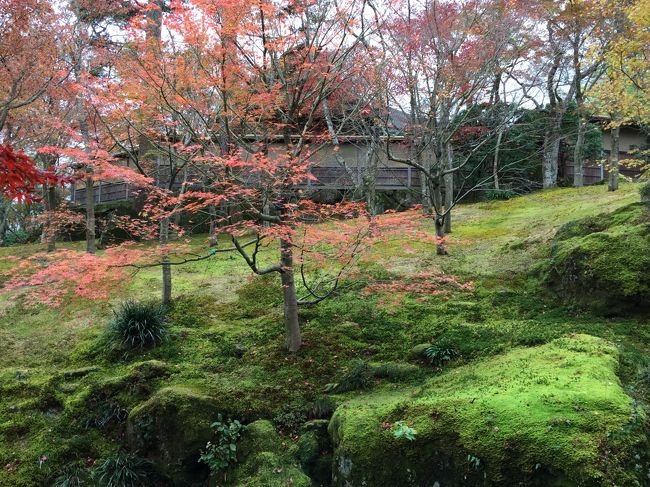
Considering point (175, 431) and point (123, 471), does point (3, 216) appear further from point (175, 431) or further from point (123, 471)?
point (175, 431)

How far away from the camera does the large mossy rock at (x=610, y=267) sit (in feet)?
22.9

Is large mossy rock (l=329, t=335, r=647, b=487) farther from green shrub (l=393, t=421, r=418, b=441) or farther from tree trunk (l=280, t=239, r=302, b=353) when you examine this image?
tree trunk (l=280, t=239, r=302, b=353)

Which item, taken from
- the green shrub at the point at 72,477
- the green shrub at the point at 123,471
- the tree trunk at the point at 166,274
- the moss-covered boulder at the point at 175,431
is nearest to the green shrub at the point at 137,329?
the tree trunk at the point at 166,274

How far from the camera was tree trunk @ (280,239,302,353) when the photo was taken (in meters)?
7.79

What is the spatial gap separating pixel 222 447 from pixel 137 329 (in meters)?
4.04

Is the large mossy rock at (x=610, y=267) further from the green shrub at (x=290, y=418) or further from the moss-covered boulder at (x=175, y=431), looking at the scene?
the moss-covered boulder at (x=175, y=431)

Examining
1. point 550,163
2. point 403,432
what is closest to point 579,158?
point 550,163

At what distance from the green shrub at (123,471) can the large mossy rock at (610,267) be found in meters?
7.47

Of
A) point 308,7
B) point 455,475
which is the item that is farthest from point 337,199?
point 455,475

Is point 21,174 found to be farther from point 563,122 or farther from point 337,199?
point 563,122

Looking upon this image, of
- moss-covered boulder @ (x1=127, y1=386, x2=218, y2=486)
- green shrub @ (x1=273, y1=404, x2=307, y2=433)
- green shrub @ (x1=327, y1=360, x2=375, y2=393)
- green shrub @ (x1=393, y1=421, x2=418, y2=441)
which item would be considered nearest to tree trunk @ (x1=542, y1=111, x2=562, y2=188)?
green shrub @ (x1=327, y1=360, x2=375, y2=393)

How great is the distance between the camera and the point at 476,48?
10602 millimetres

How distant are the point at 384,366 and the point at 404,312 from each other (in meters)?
2.28

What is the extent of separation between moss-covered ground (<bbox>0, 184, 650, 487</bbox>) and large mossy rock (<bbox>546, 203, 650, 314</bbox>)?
0.23 m
